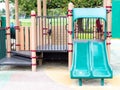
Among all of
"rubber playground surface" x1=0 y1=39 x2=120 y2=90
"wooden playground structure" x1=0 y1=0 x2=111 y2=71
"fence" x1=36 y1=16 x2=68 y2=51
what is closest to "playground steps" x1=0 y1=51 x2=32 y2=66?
"wooden playground structure" x1=0 y1=0 x2=111 y2=71

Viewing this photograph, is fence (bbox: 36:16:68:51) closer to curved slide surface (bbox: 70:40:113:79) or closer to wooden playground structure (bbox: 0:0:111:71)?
wooden playground structure (bbox: 0:0:111:71)

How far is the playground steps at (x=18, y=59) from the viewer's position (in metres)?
9.89

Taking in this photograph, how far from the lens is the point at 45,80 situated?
338 inches

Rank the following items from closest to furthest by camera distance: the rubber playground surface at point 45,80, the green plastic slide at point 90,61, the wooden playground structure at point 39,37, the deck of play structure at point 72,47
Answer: the rubber playground surface at point 45,80 → the green plastic slide at point 90,61 → the deck of play structure at point 72,47 → the wooden playground structure at point 39,37

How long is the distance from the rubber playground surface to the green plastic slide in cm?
26

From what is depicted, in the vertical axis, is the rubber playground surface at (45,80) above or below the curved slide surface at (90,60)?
below

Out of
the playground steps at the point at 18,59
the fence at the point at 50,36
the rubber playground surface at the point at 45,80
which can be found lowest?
the rubber playground surface at the point at 45,80

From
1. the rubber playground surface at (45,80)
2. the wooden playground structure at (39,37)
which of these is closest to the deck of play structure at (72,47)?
the wooden playground structure at (39,37)

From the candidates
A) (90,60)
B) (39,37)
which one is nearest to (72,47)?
(90,60)

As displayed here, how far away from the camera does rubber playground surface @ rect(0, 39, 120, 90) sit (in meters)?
7.88

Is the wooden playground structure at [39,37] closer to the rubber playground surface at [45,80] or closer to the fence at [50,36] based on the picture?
the fence at [50,36]

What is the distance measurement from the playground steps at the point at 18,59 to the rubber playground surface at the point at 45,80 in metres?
0.23

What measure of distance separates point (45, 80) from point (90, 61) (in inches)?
49.7

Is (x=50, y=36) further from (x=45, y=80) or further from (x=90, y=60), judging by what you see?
(x=45, y=80)
